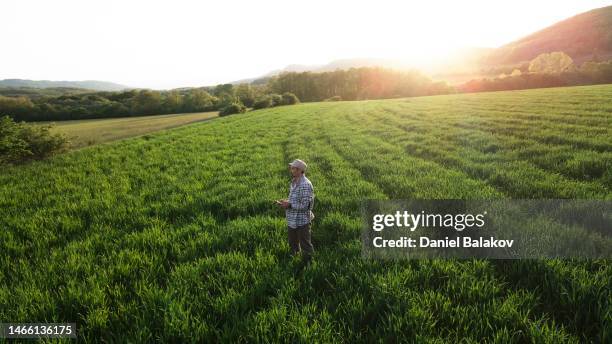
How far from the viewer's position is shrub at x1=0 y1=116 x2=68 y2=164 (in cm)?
1459

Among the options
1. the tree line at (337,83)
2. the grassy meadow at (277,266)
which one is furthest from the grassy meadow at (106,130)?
the tree line at (337,83)

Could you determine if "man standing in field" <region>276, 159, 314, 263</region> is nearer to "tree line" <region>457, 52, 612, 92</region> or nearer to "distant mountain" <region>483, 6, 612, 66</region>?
"tree line" <region>457, 52, 612, 92</region>

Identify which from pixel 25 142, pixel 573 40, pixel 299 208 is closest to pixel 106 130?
pixel 25 142

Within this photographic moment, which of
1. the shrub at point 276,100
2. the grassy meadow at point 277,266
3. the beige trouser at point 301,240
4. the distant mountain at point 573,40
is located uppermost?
the distant mountain at point 573,40

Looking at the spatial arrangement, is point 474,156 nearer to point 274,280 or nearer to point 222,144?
point 274,280

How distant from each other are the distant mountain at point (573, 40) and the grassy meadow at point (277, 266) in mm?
179288

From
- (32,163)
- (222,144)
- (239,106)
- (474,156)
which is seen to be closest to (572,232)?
(474,156)

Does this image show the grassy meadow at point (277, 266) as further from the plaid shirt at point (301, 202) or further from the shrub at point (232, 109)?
the shrub at point (232, 109)

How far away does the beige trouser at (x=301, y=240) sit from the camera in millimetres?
4812

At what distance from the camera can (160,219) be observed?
7.07m

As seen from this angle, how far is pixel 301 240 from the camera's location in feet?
16.0

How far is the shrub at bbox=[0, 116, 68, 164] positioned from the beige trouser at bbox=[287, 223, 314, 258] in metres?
16.4

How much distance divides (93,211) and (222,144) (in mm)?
11417

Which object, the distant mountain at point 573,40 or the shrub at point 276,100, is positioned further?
the distant mountain at point 573,40
